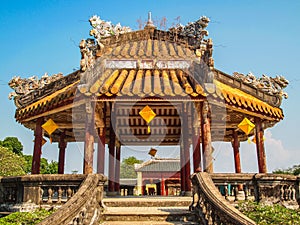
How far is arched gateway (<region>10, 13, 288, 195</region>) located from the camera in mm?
8297

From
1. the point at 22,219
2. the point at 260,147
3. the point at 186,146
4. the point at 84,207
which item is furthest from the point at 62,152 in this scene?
the point at 84,207

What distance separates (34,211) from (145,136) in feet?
30.6

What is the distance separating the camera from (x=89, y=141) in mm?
8219

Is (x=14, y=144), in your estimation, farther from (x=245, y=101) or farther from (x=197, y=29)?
(x=245, y=101)

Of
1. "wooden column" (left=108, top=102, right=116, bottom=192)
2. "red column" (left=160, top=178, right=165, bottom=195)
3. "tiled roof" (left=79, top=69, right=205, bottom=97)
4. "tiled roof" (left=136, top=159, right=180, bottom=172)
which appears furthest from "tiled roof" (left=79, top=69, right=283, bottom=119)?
"tiled roof" (left=136, top=159, right=180, bottom=172)

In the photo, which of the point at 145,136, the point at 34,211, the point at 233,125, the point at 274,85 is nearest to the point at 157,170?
the point at 145,136

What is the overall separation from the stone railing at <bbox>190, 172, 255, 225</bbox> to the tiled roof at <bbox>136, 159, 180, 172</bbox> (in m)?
23.9

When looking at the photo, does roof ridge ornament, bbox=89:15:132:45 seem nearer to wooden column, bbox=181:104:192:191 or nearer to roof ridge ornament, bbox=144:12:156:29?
roof ridge ornament, bbox=144:12:156:29

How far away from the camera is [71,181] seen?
6395mm

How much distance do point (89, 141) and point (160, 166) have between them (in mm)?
23954

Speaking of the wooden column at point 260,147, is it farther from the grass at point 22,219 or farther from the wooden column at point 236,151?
the grass at point 22,219

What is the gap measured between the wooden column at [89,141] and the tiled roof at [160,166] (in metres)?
22.6

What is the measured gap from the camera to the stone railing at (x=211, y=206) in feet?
14.8

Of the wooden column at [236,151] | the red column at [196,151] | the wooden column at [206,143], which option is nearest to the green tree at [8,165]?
the wooden column at [236,151]
